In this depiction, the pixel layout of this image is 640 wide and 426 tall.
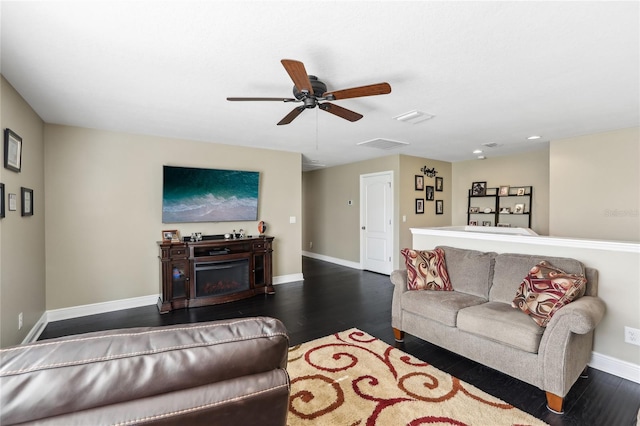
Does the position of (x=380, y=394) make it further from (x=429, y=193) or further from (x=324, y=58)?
(x=429, y=193)

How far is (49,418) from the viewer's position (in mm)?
649

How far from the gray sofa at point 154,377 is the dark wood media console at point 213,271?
342cm

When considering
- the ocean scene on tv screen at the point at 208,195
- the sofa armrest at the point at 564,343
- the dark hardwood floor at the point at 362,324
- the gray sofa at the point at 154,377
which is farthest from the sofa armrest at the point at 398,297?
the ocean scene on tv screen at the point at 208,195

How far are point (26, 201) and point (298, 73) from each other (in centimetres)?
297

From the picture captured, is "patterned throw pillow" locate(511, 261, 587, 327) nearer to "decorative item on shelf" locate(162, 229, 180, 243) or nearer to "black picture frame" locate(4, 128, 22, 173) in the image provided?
"decorative item on shelf" locate(162, 229, 180, 243)

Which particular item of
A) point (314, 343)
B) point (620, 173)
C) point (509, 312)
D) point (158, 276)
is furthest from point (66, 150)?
point (620, 173)

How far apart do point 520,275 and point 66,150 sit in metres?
5.19

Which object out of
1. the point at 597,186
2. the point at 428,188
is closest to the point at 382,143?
the point at 428,188

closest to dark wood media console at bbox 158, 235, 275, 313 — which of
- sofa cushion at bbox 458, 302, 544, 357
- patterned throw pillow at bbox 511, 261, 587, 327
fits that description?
sofa cushion at bbox 458, 302, 544, 357

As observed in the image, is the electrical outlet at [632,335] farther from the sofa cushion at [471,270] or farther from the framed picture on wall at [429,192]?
the framed picture on wall at [429,192]

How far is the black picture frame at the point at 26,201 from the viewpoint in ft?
9.00

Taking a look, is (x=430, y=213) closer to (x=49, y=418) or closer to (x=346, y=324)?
(x=346, y=324)

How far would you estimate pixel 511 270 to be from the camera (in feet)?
8.82

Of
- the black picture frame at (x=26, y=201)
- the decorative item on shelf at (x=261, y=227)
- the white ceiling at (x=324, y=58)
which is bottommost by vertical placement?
the decorative item on shelf at (x=261, y=227)
